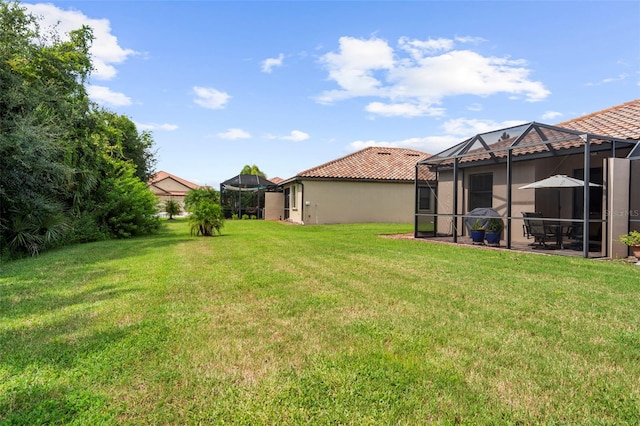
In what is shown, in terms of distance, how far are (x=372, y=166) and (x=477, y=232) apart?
13476 millimetres

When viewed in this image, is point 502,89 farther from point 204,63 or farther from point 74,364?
point 74,364

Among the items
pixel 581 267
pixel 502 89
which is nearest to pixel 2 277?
pixel 581 267

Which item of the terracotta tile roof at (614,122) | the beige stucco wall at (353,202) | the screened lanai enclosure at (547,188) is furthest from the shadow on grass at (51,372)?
the beige stucco wall at (353,202)

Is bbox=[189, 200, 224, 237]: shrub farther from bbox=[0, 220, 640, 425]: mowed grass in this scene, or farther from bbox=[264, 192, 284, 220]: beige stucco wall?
bbox=[264, 192, 284, 220]: beige stucco wall

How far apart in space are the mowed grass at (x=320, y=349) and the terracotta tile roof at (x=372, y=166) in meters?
16.5

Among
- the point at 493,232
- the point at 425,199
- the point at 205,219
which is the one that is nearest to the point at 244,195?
the point at 425,199

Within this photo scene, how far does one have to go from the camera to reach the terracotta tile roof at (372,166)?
22.5 m

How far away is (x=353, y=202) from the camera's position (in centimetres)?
2262

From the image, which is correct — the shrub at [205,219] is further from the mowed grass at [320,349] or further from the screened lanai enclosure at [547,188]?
the screened lanai enclosure at [547,188]

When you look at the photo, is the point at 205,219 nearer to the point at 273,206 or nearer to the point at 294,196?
the point at 294,196

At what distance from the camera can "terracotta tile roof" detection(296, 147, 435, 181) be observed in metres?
22.5

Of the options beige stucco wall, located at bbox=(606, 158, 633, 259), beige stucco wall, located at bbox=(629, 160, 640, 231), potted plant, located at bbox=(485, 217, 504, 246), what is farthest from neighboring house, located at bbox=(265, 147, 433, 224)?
beige stucco wall, located at bbox=(606, 158, 633, 259)

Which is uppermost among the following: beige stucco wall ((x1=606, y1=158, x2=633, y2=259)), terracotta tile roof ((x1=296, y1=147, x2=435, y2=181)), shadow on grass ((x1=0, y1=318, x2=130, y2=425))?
terracotta tile roof ((x1=296, y1=147, x2=435, y2=181))

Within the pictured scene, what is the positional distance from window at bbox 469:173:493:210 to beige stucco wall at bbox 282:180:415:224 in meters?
8.96
